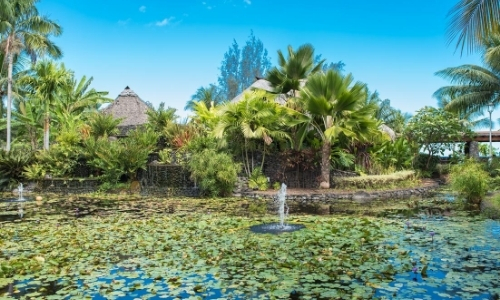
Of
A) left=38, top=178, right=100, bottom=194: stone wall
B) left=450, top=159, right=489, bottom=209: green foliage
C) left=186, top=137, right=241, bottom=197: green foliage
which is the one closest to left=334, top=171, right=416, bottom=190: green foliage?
left=186, top=137, right=241, bottom=197: green foliage

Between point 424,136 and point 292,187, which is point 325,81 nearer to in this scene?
point 292,187

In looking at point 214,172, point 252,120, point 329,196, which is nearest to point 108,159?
Answer: point 214,172

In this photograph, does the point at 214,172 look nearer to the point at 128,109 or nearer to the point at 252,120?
the point at 252,120

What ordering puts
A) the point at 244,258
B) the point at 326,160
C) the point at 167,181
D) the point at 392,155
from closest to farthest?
the point at 244,258, the point at 326,160, the point at 167,181, the point at 392,155

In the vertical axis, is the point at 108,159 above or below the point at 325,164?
above

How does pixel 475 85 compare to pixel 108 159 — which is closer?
pixel 108 159

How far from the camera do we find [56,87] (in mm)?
20438

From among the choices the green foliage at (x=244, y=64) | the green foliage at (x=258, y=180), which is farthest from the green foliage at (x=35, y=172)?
the green foliage at (x=244, y=64)

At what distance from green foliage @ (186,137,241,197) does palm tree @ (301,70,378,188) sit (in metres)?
3.03

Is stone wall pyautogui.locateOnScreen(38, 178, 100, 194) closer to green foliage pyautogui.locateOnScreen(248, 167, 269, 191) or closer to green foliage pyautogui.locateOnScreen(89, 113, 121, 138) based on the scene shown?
green foliage pyautogui.locateOnScreen(89, 113, 121, 138)

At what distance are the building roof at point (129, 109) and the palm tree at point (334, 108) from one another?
11.1 meters

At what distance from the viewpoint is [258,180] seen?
49.9 ft

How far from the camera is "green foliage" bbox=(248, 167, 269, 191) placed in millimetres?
15030

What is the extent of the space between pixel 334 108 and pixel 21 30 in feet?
60.0
